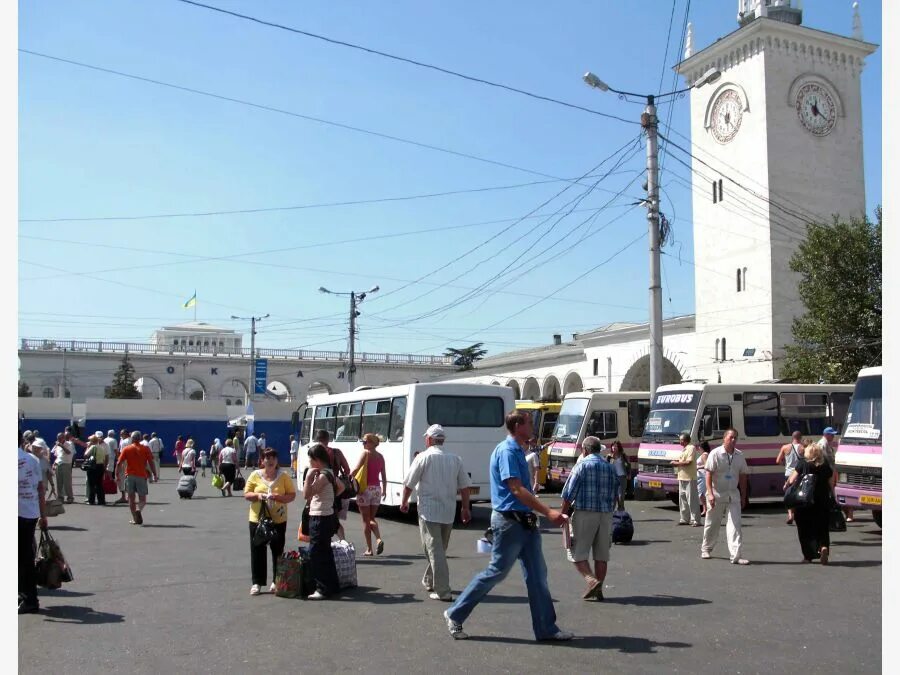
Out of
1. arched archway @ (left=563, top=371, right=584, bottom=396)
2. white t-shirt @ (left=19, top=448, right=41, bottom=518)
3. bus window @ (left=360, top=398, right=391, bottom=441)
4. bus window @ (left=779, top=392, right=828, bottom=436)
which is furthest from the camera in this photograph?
arched archway @ (left=563, top=371, right=584, bottom=396)

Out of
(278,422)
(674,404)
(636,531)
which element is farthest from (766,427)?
(278,422)

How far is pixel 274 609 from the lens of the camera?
8750mm

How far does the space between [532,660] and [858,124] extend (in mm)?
53012

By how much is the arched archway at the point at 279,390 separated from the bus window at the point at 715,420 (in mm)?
66228

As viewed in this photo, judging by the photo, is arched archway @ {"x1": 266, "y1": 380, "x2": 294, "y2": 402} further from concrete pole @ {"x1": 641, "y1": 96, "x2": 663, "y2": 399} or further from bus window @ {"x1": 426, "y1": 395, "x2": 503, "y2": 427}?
bus window @ {"x1": 426, "y1": 395, "x2": 503, "y2": 427}

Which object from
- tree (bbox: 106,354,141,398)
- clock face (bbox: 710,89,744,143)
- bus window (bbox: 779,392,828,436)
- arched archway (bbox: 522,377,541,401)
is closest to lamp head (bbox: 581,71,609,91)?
bus window (bbox: 779,392,828,436)

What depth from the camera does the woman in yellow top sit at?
9.46 meters

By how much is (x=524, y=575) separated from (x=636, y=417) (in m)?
19.8

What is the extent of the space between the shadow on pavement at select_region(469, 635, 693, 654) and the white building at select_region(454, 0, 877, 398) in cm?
4118

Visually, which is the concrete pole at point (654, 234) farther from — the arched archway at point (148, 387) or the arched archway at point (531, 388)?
the arched archway at point (148, 387)

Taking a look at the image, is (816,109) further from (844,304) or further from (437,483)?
(437,483)

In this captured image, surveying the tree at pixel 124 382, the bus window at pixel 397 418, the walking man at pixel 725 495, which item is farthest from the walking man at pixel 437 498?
the tree at pixel 124 382

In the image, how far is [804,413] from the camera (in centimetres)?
2208

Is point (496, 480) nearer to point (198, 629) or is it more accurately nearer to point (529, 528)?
point (529, 528)
